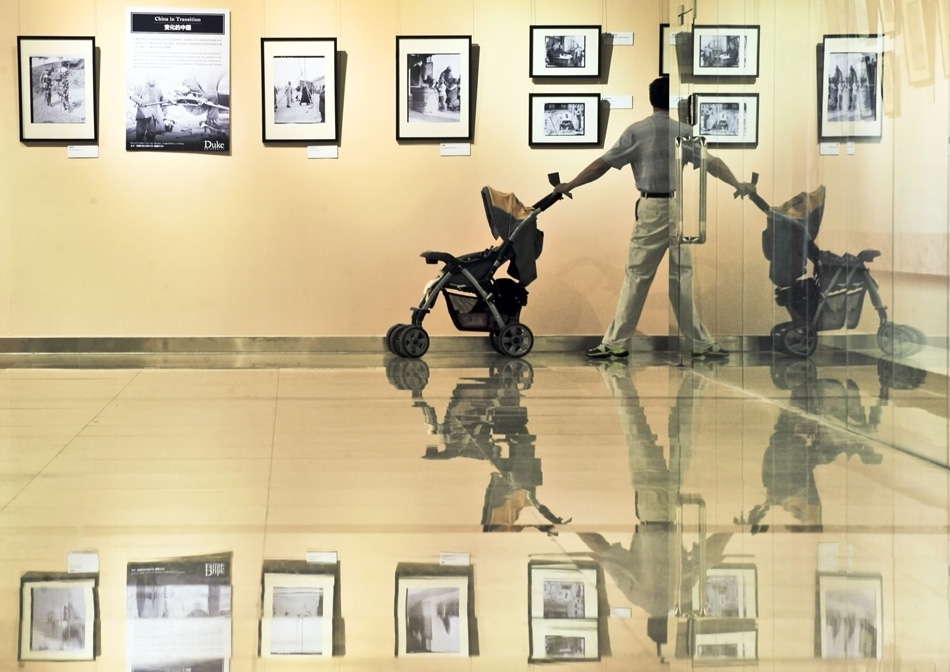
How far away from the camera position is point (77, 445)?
548 centimetres

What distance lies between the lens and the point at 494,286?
→ 9.77 metres

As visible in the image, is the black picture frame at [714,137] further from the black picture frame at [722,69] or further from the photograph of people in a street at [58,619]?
the photograph of people in a street at [58,619]

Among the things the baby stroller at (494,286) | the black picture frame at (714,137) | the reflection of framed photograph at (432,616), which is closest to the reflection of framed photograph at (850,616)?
the reflection of framed photograph at (432,616)

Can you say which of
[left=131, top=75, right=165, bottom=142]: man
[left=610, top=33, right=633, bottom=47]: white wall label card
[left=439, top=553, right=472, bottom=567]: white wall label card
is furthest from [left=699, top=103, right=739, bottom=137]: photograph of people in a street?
[left=439, top=553, right=472, bottom=567]: white wall label card

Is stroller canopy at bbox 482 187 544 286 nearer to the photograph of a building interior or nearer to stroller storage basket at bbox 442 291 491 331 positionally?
the photograph of a building interior

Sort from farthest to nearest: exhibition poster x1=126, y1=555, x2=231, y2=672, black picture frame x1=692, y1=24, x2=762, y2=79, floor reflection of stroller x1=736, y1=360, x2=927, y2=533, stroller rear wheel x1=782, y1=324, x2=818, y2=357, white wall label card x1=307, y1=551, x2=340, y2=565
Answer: black picture frame x1=692, y1=24, x2=762, y2=79
stroller rear wheel x1=782, y1=324, x2=818, y2=357
floor reflection of stroller x1=736, y1=360, x2=927, y2=533
white wall label card x1=307, y1=551, x2=340, y2=565
exhibition poster x1=126, y1=555, x2=231, y2=672

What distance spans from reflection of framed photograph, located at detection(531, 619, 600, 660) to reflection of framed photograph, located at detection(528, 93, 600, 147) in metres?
7.89

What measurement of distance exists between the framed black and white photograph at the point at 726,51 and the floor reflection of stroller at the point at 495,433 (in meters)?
2.06

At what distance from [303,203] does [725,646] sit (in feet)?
26.4

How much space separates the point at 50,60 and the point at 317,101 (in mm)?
1974

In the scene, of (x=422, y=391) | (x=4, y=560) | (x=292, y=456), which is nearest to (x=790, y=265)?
(x=422, y=391)

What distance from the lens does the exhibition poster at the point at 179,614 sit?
8.70ft

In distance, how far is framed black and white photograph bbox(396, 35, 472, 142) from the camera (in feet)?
33.9

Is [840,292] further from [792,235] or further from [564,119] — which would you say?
[564,119]
